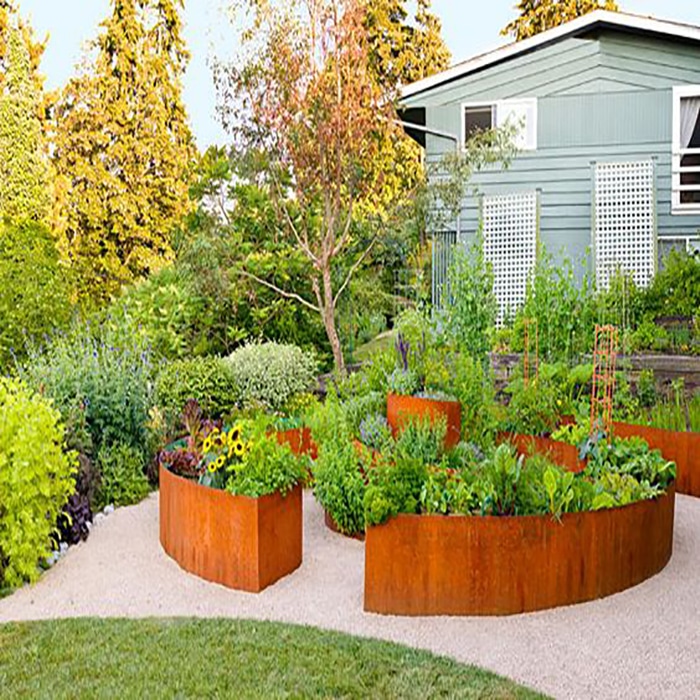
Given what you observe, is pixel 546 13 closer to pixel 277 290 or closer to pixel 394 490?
pixel 277 290

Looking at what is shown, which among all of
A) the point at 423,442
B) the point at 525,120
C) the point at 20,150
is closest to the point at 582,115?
the point at 525,120

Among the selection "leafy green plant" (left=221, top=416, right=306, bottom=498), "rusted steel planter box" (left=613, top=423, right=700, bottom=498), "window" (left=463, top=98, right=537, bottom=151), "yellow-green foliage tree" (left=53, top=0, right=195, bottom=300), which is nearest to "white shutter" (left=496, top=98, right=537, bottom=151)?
"window" (left=463, top=98, right=537, bottom=151)

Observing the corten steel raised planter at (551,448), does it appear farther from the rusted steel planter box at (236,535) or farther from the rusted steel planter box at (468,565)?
the rusted steel planter box at (236,535)

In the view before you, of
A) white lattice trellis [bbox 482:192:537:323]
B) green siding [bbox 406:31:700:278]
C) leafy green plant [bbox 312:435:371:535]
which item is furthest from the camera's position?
white lattice trellis [bbox 482:192:537:323]

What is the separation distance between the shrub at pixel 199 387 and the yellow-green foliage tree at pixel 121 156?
404 inches

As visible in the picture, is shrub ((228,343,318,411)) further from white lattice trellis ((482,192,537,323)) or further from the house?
white lattice trellis ((482,192,537,323))

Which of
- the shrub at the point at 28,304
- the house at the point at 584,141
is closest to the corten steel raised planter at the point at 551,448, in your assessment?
the shrub at the point at 28,304

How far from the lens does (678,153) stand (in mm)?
12031

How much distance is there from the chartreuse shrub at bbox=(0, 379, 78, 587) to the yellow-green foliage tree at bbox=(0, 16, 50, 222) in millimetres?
10692

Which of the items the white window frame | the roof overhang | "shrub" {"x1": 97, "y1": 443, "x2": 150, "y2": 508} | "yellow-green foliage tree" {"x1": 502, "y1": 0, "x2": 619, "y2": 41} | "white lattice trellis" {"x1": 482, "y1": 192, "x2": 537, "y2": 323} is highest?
"yellow-green foliage tree" {"x1": 502, "y1": 0, "x2": 619, "y2": 41}

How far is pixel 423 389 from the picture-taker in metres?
6.90

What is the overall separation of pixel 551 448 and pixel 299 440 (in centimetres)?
184

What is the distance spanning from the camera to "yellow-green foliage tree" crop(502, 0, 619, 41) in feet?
72.7

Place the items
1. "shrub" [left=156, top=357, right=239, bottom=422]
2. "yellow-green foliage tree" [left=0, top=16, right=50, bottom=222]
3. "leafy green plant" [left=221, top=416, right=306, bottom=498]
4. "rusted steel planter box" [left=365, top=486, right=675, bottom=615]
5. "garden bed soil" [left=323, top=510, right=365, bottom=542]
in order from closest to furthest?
1. "rusted steel planter box" [left=365, top=486, right=675, bottom=615]
2. "leafy green plant" [left=221, top=416, right=306, bottom=498]
3. "garden bed soil" [left=323, top=510, right=365, bottom=542]
4. "shrub" [left=156, top=357, right=239, bottom=422]
5. "yellow-green foliage tree" [left=0, top=16, right=50, bottom=222]
